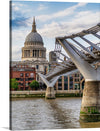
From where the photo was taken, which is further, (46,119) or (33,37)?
(33,37)

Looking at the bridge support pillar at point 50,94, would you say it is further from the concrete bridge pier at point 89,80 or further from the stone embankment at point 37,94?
the concrete bridge pier at point 89,80

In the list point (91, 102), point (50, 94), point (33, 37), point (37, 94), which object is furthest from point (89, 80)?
point (33, 37)

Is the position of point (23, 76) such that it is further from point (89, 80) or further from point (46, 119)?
point (89, 80)

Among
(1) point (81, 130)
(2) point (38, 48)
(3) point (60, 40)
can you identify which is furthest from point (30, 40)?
(1) point (81, 130)

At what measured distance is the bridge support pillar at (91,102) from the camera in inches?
834

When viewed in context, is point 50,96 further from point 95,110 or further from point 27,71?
point 95,110

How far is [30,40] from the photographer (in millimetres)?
97438

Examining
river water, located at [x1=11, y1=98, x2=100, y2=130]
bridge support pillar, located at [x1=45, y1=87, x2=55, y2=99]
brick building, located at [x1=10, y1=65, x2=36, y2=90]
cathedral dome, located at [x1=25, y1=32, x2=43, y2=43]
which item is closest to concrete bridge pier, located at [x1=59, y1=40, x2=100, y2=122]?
river water, located at [x1=11, y1=98, x2=100, y2=130]

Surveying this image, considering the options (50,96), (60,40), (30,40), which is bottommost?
(50,96)

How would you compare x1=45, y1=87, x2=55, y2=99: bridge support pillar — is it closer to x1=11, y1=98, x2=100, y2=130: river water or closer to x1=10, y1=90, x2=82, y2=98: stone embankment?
x1=10, y1=90, x2=82, y2=98: stone embankment

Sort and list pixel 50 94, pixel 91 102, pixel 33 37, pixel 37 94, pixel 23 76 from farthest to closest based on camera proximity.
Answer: pixel 33 37 < pixel 23 76 < pixel 37 94 < pixel 50 94 < pixel 91 102

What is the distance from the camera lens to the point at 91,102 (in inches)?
851

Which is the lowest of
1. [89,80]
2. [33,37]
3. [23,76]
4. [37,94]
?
[37,94]
